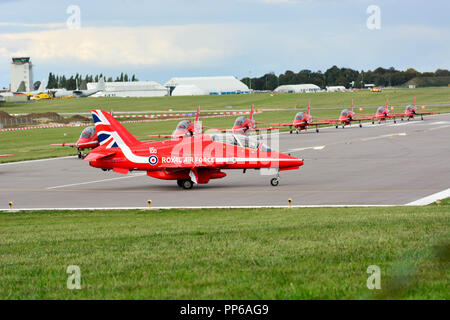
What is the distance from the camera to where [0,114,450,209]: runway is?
76.4 feet

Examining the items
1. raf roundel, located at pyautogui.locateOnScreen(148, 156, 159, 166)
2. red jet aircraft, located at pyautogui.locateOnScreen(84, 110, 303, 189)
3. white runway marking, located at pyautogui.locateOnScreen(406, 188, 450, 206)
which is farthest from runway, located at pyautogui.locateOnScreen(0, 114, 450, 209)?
raf roundel, located at pyautogui.locateOnScreen(148, 156, 159, 166)

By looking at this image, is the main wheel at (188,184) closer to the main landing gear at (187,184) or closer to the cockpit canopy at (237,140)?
the main landing gear at (187,184)

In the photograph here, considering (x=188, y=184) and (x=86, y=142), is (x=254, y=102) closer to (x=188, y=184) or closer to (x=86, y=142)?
(x=86, y=142)

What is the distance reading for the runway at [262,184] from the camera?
76.4ft

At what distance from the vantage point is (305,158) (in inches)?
1527

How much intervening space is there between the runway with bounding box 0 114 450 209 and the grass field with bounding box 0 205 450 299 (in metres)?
8.17

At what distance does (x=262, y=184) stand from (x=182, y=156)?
13.4ft

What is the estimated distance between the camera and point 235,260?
29.3ft

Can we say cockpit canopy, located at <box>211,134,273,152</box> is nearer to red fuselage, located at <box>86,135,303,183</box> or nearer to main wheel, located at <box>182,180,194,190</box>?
red fuselage, located at <box>86,135,303,183</box>

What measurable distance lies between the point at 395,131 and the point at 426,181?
35.7 m

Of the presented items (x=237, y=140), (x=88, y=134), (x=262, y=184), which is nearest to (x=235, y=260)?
(x=237, y=140)

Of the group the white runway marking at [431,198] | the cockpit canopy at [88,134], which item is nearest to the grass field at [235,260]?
the white runway marking at [431,198]

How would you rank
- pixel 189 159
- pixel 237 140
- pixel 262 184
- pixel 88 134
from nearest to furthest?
pixel 189 159
pixel 237 140
pixel 262 184
pixel 88 134

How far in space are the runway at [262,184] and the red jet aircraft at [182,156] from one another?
921 millimetres
